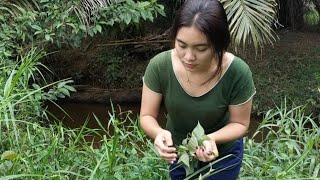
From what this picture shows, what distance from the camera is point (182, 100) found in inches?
74.8

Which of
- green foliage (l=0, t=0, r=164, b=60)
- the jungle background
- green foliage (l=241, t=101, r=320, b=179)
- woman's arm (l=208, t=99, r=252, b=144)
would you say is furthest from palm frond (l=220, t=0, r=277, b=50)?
woman's arm (l=208, t=99, r=252, b=144)

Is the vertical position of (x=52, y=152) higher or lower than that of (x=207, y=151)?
lower

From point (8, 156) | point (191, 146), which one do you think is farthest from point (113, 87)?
point (191, 146)

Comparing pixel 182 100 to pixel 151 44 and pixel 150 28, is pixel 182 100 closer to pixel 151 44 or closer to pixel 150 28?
pixel 151 44

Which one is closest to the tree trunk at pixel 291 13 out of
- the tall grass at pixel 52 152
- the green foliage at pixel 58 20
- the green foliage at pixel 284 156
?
the green foliage at pixel 58 20

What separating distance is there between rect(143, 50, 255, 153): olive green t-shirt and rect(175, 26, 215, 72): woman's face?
0.11 metres

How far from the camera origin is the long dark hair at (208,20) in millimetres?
1681

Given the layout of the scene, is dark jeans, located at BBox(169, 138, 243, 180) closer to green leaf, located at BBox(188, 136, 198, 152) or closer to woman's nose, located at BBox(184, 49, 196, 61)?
green leaf, located at BBox(188, 136, 198, 152)

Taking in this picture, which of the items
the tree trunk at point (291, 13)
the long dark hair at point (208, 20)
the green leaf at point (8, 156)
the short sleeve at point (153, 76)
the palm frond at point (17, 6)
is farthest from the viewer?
the tree trunk at point (291, 13)

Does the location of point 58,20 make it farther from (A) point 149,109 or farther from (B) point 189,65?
(B) point 189,65

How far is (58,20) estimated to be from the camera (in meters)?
4.29

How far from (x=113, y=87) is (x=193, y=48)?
17.2ft

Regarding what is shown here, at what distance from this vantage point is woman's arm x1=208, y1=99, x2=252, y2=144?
1.86 m

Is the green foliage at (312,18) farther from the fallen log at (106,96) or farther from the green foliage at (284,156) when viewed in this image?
the green foliage at (284,156)
